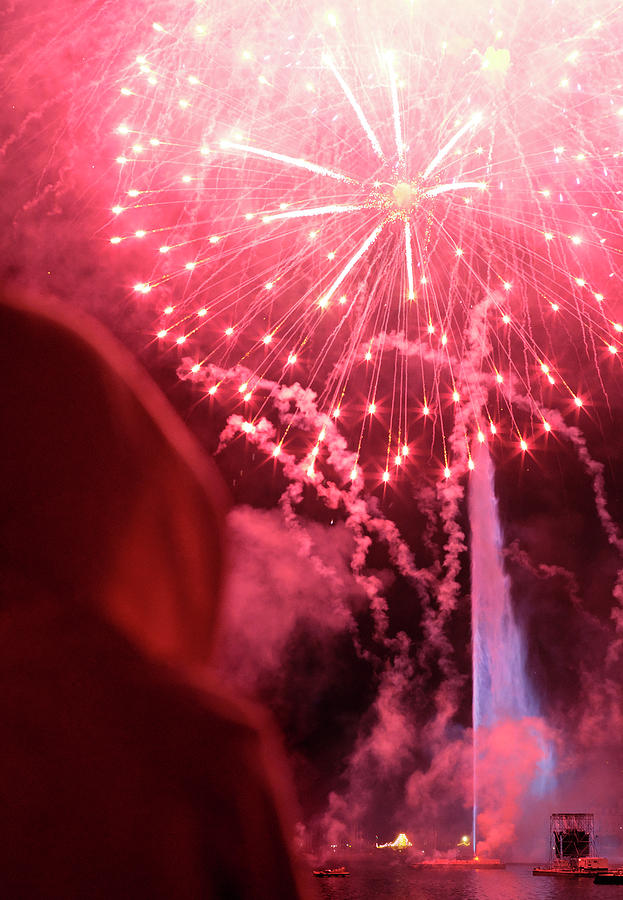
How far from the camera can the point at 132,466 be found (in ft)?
8.04

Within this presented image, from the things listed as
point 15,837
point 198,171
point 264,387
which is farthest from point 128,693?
point 264,387

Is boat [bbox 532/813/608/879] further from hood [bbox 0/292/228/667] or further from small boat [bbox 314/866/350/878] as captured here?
hood [bbox 0/292/228/667]

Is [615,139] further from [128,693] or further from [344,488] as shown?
[344,488]

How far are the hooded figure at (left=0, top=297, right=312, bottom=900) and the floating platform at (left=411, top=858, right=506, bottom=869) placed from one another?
92.2m

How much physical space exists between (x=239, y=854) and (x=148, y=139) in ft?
58.1

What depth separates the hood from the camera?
7.57 feet

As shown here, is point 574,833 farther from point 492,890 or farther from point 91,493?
point 91,493

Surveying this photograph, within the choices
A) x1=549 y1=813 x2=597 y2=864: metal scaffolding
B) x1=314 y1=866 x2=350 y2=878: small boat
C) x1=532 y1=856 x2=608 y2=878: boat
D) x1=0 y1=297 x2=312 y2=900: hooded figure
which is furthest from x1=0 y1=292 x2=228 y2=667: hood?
x1=314 y1=866 x2=350 y2=878: small boat

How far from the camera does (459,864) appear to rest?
8869 cm

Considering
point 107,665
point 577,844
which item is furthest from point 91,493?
point 577,844

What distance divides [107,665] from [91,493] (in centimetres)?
49

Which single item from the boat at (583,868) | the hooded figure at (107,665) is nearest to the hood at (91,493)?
the hooded figure at (107,665)

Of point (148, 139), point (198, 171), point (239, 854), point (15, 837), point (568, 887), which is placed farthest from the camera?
point (568, 887)

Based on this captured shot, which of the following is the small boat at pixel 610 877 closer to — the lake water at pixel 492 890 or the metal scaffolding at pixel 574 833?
the lake water at pixel 492 890
